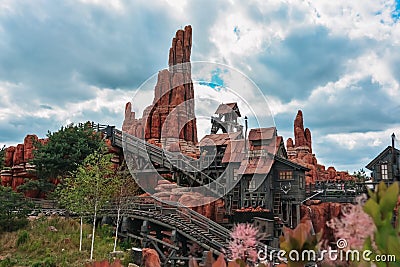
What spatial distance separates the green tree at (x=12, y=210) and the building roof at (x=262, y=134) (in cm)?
1164

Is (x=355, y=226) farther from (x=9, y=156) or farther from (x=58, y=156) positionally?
(x=9, y=156)

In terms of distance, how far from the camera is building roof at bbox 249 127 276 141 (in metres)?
20.9

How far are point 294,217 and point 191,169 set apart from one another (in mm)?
6237

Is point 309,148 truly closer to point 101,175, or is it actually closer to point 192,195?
point 192,195

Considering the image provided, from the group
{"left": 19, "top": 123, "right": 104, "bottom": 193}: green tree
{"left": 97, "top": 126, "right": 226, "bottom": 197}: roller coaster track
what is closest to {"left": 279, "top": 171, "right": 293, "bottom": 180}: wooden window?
{"left": 97, "top": 126, "right": 226, "bottom": 197}: roller coaster track

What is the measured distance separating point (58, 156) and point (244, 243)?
72.5ft

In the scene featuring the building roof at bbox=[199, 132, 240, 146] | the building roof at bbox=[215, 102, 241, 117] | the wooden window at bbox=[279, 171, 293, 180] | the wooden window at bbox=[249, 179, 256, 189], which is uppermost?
the building roof at bbox=[215, 102, 241, 117]

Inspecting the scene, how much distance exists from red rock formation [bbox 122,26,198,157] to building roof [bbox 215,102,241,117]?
10.7 meters

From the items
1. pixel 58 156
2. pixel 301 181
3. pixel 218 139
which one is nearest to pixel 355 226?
pixel 301 181

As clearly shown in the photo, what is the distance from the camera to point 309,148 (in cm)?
5075

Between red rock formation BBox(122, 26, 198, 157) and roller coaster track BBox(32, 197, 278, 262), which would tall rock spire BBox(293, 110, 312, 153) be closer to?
red rock formation BBox(122, 26, 198, 157)

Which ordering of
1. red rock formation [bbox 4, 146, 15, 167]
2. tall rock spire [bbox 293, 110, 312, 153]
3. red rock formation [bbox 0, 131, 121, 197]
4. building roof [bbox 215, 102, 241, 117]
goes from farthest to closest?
tall rock spire [bbox 293, 110, 312, 153], red rock formation [bbox 4, 146, 15, 167], red rock formation [bbox 0, 131, 121, 197], building roof [bbox 215, 102, 241, 117]

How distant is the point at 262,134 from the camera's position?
2109 centimetres

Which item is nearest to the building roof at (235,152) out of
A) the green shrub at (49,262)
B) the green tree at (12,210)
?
the green tree at (12,210)
